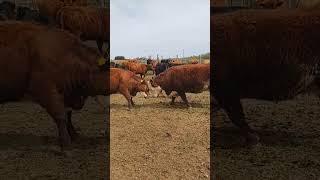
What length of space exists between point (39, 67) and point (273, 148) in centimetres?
315

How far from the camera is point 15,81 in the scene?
5566mm

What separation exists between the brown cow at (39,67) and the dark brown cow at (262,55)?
1.96m

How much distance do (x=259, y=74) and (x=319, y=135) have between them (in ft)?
4.91

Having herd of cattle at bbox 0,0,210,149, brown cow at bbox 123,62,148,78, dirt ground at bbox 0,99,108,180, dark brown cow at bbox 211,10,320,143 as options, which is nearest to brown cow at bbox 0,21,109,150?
herd of cattle at bbox 0,0,210,149

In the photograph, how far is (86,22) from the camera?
27.3 feet

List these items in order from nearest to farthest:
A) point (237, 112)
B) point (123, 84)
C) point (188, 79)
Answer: point (237, 112) < point (123, 84) < point (188, 79)

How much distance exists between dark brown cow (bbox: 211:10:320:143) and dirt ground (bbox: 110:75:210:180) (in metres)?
0.88

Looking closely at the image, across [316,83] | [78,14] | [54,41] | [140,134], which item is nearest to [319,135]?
[316,83]

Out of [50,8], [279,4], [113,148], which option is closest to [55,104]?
[113,148]

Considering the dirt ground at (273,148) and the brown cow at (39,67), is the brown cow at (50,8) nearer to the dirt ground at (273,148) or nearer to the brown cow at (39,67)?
the brown cow at (39,67)

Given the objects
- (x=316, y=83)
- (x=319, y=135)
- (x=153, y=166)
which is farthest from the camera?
(x=319, y=135)

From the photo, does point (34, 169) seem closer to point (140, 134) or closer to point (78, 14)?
point (140, 134)

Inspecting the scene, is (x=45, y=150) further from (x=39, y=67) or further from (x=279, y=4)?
(x=279, y=4)

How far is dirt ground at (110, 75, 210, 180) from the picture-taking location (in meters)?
4.46
